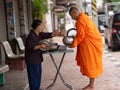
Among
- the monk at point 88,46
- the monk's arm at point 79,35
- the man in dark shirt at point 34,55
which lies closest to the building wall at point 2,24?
the monk at point 88,46

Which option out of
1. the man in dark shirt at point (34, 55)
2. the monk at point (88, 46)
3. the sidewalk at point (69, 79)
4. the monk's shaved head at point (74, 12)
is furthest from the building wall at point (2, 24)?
the man in dark shirt at point (34, 55)

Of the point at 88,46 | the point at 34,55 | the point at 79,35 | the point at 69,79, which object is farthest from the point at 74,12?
the point at 69,79

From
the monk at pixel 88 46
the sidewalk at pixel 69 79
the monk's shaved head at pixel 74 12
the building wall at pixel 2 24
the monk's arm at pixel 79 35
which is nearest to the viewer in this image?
the monk's arm at pixel 79 35

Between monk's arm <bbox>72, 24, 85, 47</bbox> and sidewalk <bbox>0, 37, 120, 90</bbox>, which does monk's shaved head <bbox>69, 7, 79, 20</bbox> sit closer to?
monk's arm <bbox>72, 24, 85, 47</bbox>

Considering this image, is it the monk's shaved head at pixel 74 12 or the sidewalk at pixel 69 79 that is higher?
the monk's shaved head at pixel 74 12

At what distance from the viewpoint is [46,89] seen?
8695mm

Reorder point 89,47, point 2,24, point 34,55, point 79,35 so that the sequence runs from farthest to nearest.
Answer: point 2,24, point 89,47, point 79,35, point 34,55

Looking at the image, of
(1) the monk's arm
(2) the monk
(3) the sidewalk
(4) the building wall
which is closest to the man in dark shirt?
(1) the monk's arm

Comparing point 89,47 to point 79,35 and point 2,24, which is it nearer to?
point 79,35

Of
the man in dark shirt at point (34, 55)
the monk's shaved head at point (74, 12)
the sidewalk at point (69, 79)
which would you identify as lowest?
the sidewalk at point (69, 79)

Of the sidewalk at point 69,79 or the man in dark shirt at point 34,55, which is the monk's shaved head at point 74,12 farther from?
the sidewalk at point 69,79

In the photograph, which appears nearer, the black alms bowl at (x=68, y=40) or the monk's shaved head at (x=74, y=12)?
the black alms bowl at (x=68, y=40)

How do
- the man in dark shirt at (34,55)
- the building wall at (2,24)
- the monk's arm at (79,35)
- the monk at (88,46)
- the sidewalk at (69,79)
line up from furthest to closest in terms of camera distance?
the building wall at (2,24), the sidewalk at (69,79), the monk at (88,46), the monk's arm at (79,35), the man in dark shirt at (34,55)

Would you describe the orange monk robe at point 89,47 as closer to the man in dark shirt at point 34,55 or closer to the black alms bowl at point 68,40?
the black alms bowl at point 68,40
